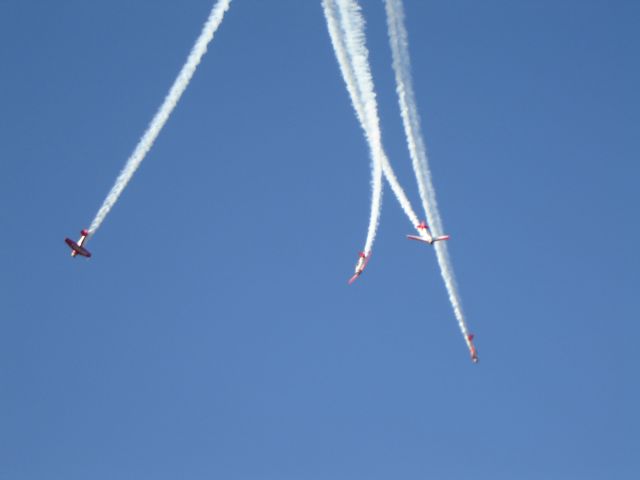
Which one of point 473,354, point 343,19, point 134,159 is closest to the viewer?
point 343,19

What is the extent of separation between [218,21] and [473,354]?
26.1 meters

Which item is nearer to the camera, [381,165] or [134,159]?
[134,159]

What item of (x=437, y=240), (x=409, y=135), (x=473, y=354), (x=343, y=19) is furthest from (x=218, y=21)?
(x=473, y=354)

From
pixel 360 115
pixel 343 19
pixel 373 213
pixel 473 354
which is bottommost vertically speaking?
pixel 473 354

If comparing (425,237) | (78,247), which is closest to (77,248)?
(78,247)

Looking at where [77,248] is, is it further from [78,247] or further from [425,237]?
[425,237]

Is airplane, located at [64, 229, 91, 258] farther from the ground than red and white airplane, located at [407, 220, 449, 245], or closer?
closer

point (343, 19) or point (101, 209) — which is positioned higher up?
point (343, 19)

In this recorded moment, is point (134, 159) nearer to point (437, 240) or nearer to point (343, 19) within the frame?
point (343, 19)

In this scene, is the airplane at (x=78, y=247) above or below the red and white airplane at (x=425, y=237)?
below

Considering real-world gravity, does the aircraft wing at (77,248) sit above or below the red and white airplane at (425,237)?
below

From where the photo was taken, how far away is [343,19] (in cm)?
3244

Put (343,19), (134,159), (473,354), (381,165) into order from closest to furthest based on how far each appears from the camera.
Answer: (343,19) → (134,159) → (381,165) → (473,354)

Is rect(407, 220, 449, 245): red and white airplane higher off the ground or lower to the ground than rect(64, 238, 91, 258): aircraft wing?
higher
